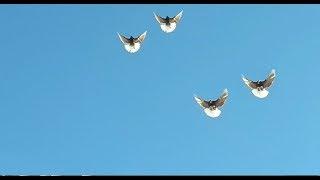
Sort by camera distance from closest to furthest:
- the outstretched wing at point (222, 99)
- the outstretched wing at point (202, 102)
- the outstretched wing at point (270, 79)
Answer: the outstretched wing at point (270, 79) < the outstretched wing at point (222, 99) < the outstretched wing at point (202, 102)

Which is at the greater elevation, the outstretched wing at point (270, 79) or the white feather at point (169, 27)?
the white feather at point (169, 27)

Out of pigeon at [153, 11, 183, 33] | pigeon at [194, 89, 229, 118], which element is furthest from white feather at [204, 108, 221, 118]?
pigeon at [153, 11, 183, 33]

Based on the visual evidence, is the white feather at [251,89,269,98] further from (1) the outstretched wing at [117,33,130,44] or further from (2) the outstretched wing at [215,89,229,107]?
(1) the outstretched wing at [117,33,130,44]

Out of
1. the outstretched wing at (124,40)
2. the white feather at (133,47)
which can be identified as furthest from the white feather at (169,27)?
the outstretched wing at (124,40)

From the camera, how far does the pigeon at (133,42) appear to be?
2075 centimetres

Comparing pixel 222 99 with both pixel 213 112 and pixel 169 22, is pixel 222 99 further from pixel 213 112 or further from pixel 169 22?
pixel 169 22

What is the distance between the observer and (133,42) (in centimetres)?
2108

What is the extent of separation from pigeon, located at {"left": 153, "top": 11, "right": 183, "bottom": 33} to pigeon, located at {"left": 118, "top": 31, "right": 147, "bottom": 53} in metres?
0.76

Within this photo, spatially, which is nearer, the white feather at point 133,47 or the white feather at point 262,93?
the white feather at point 262,93

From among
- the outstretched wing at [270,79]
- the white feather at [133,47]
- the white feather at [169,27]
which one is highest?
the white feather at [169,27]

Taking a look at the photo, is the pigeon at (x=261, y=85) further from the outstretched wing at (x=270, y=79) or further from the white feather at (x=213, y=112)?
the white feather at (x=213, y=112)

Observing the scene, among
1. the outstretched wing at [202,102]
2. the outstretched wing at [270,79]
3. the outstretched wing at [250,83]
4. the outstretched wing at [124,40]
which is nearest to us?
the outstretched wing at [270,79]

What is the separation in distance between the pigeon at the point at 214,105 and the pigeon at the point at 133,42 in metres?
2.88

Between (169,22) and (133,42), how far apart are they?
67.5 inches
